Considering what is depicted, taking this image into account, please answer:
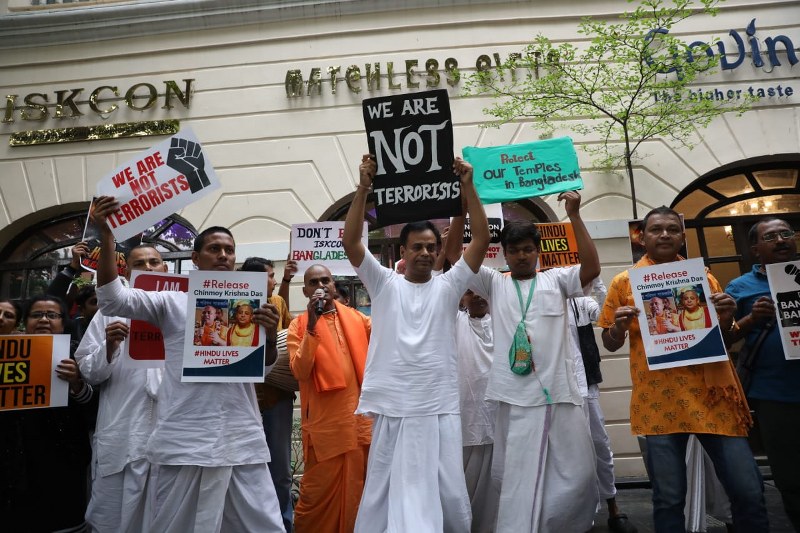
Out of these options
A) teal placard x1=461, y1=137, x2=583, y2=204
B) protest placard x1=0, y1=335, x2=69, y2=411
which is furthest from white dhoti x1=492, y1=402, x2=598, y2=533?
protest placard x1=0, y1=335, x2=69, y2=411

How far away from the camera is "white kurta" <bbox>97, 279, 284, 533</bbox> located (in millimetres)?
2697

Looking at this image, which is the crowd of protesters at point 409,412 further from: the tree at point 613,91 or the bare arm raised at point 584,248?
the tree at point 613,91

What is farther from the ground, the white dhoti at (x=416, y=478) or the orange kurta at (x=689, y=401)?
the orange kurta at (x=689, y=401)

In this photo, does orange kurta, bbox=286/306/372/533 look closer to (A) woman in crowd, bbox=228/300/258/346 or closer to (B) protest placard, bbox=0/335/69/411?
(A) woman in crowd, bbox=228/300/258/346

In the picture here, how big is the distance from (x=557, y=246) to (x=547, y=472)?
7.91ft

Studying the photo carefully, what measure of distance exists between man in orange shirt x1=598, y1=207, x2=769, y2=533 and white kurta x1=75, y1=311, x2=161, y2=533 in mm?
2865

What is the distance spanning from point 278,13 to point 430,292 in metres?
6.22

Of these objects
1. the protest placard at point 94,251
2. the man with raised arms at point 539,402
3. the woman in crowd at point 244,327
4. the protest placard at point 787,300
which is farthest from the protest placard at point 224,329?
the protest placard at point 787,300

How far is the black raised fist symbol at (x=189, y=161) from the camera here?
11.2 ft

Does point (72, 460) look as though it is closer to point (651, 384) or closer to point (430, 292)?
point (430, 292)

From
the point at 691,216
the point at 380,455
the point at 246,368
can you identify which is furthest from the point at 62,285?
the point at 691,216

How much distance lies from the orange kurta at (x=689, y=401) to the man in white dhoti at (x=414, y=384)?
107cm

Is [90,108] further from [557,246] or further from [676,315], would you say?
[676,315]

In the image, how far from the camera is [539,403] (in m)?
3.08
